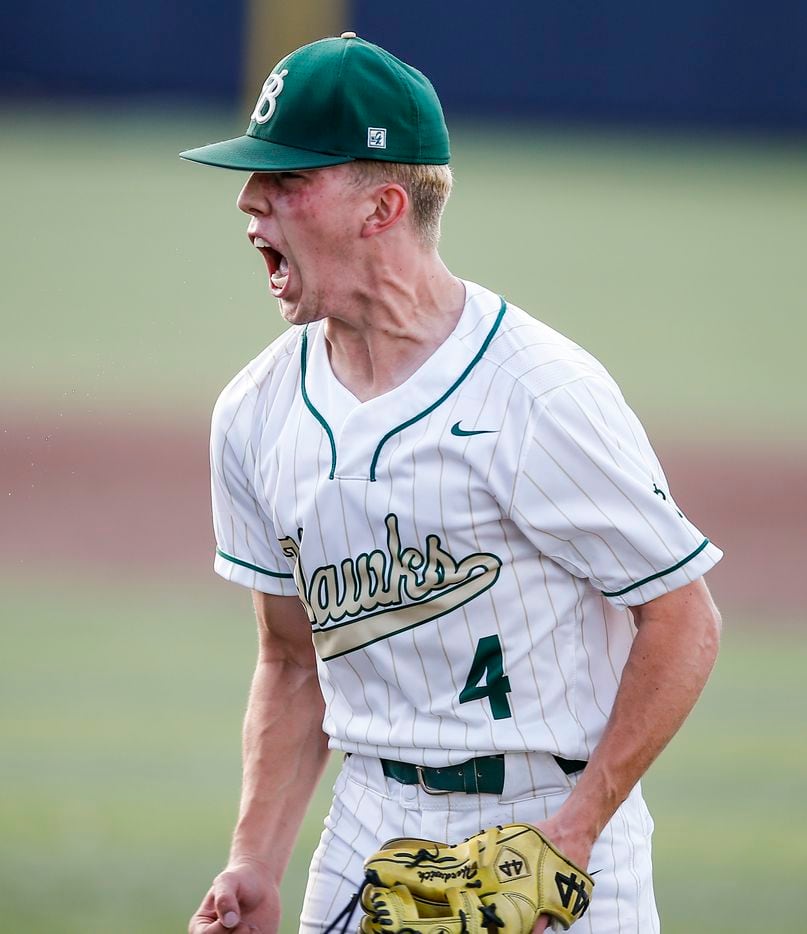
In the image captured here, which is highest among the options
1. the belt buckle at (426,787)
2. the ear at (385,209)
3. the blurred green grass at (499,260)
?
the ear at (385,209)

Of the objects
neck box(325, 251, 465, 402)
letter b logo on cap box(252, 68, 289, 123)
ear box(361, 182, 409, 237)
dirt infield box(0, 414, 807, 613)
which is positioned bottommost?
dirt infield box(0, 414, 807, 613)

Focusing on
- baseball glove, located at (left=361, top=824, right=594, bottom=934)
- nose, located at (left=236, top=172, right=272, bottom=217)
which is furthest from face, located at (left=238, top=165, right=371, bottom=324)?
baseball glove, located at (left=361, top=824, right=594, bottom=934)

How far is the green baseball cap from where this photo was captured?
234cm

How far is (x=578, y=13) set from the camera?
91.6 feet

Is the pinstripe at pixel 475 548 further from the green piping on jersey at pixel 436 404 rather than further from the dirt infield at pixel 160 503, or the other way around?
the dirt infield at pixel 160 503

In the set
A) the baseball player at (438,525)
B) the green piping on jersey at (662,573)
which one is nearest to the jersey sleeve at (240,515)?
the baseball player at (438,525)

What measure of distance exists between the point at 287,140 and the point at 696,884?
363 cm

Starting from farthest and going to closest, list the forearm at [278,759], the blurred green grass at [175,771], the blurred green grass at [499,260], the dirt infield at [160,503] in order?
the blurred green grass at [499,260] < the dirt infield at [160,503] < the blurred green grass at [175,771] < the forearm at [278,759]

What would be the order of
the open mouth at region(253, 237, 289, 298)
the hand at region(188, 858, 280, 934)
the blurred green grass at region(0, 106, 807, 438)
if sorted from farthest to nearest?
the blurred green grass at region(0, 106, 807, 438) → the hand at region(188, 858, 280, 934) → the open mouth at region(253, 237, 289, 298)

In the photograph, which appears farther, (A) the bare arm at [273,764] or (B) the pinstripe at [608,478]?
(A) the bare arm at [273,764]

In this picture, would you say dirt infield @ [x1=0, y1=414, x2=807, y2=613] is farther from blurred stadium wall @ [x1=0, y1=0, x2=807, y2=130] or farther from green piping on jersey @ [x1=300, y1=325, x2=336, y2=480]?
blurred stadium wall @ [x1=0, y1=0, x2=807, y2=130]

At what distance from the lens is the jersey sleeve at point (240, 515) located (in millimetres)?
2598

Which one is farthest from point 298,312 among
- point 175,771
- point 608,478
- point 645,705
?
point 175,771

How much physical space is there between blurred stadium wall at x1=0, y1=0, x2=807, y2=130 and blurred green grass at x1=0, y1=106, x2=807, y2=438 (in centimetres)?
114
